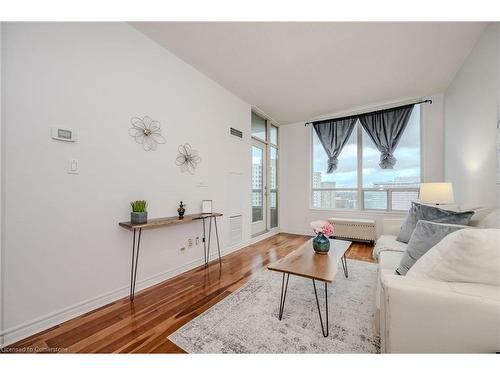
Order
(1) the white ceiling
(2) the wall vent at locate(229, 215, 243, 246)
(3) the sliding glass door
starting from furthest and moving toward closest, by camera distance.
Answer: (3) the sliding glass door < (2) the wall vent at locate(229, 215, 243, 246) < (1) the white ceiling

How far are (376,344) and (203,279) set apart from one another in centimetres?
181

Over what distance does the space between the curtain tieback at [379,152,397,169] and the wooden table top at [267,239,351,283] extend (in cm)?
277

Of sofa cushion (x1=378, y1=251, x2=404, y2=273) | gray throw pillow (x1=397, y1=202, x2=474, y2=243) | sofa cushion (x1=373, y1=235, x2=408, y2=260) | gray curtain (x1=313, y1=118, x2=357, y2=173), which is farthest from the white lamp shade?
gray curtain (x1=313, y1=118, x2=357, y2=173)

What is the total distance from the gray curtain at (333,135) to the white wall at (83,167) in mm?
3245

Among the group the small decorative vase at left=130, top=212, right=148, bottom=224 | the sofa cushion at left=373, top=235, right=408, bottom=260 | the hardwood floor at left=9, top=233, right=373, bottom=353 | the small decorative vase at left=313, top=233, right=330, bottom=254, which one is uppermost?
the small decorative vase at left=130, top=212, right=148, bottom=224

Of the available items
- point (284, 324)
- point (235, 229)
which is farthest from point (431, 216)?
point (235, 229)

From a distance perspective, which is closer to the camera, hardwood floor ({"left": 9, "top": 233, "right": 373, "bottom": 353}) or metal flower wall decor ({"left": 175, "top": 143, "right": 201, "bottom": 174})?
hardwood floor ({"left": 9, "top": 233, "right": 373, "bottom": 353})

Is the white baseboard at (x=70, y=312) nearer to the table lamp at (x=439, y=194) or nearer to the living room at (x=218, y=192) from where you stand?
the living room at (x=218, y=192)

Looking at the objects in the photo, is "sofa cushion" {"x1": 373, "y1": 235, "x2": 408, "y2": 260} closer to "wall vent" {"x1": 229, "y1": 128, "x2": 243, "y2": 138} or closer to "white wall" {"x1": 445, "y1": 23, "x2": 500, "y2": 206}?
"white wall" {"x1": 445, "y1": 23, "x2": 500, "y2": 206}

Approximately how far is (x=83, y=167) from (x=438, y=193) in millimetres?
4070

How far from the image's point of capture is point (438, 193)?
2.65 m

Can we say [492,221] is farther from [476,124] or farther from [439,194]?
[476,124]

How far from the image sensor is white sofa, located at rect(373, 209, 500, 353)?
89 centimetres
